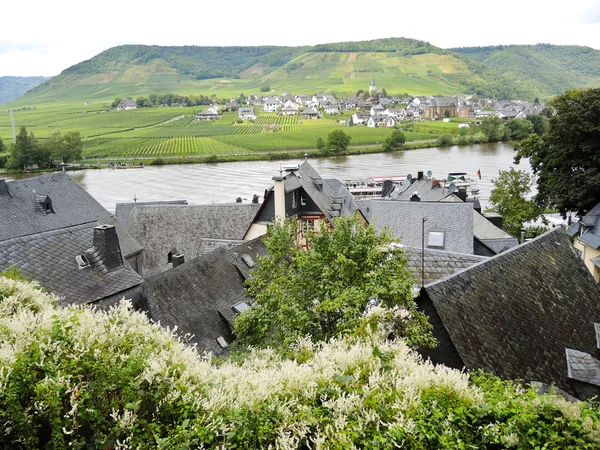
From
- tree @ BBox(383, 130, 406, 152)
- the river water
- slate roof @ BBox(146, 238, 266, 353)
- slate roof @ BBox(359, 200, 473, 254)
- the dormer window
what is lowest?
the river water

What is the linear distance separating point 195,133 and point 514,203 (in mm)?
125995

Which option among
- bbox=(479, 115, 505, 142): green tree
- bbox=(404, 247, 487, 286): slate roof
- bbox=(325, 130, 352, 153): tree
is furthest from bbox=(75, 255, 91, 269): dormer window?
bbox=(479, 115, 505, 142): green tree

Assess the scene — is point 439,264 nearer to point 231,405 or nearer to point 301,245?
point 301,245

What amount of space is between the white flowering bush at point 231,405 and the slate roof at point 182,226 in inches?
918

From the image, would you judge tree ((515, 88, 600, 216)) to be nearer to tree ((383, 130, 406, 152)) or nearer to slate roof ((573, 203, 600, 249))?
slate roof ((573, 203, 600, 249))

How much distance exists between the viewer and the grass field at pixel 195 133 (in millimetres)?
122750

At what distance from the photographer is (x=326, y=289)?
1180 centimetres

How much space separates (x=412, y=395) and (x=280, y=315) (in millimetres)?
6014

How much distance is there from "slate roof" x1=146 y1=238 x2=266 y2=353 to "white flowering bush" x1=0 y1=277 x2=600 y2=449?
994cm

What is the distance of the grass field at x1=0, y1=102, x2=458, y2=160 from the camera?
122750 millimetres

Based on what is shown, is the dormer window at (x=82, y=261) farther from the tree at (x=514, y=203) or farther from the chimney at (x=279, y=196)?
the tree at (x=514, y=203)

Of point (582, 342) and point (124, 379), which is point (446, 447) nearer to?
point (124, 379)

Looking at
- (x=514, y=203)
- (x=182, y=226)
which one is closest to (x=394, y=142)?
(x=514, y=203)

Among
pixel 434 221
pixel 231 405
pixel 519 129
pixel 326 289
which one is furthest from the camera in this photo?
pixel 519 129
